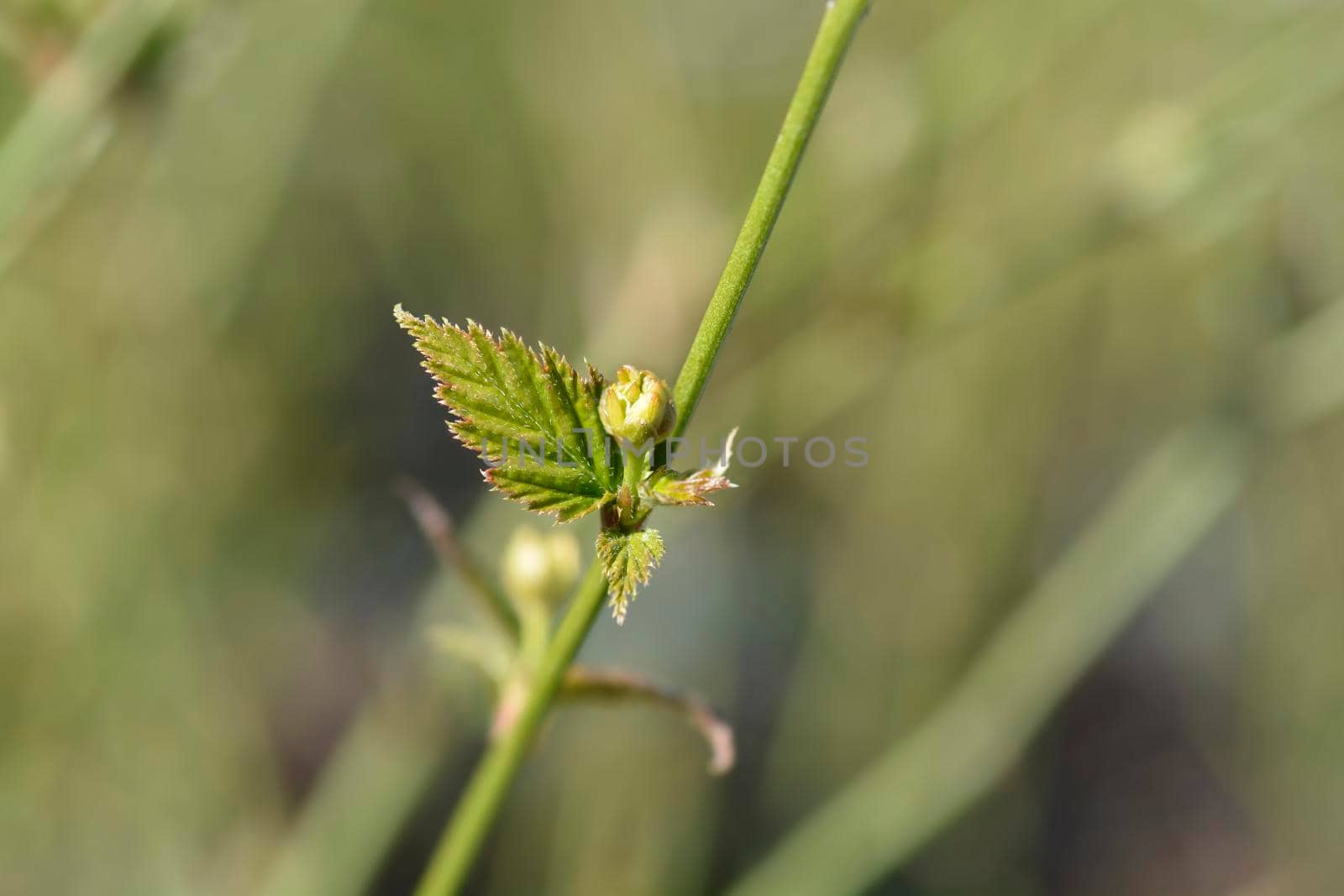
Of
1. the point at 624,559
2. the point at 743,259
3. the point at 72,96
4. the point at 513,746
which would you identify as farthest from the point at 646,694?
the point at 72,96

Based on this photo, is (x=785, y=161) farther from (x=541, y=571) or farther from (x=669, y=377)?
(x=669, y=377)

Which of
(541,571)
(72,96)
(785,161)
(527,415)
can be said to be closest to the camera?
(785,161)

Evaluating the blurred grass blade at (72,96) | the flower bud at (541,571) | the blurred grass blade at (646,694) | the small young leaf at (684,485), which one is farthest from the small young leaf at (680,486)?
the blurred grass blade at (72,96)

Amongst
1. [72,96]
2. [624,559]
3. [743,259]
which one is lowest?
[624,559]

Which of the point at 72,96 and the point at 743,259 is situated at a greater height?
the point at 72,96

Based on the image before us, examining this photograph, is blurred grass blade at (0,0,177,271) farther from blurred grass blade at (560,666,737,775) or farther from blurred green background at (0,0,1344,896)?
blurred grass blade at (560,666,737,775)

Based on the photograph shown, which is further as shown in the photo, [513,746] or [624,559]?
[513,746]

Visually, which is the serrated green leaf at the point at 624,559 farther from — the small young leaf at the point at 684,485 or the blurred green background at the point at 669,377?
the blurred green background at the point at 669,377

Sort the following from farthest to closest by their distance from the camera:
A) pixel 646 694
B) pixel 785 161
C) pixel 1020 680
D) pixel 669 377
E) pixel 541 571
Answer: pixel 669 377
pixel 1020 680
pixel 541 571
pixel 646 694
pixel 785 161

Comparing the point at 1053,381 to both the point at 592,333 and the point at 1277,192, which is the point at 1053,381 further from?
the point at 592,333
